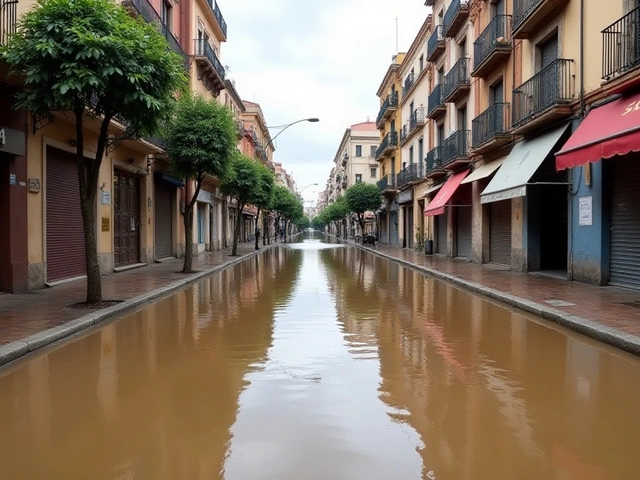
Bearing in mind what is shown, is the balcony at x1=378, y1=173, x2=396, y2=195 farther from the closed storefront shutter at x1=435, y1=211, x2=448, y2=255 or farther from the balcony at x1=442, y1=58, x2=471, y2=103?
the balcony at x1=442, y1=58, x2=471, y2=103

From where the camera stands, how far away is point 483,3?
21.1 meters

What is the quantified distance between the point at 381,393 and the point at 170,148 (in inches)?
558

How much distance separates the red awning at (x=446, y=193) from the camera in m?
22.3

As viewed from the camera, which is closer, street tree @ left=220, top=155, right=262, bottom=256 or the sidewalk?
the sidewalk

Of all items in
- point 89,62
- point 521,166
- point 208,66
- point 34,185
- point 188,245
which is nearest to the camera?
point 89,62

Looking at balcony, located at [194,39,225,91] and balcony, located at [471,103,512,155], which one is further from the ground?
balcony, located at [194,39,225,91]

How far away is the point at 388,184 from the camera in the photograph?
43312 millimetres

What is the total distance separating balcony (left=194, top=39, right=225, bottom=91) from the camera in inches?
1072

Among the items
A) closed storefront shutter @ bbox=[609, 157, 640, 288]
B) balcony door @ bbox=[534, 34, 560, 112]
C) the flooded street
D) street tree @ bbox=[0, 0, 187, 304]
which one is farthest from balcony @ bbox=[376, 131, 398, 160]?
the flooded street

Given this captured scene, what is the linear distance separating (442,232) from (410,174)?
7748 millimetres

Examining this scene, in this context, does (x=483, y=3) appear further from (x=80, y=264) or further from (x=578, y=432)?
(x=578, y=432)

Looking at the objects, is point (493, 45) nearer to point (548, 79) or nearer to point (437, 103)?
point (548, 79)

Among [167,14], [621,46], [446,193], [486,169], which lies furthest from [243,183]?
[621,46]

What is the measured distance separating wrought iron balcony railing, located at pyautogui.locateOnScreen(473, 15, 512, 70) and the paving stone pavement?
26.0ft
